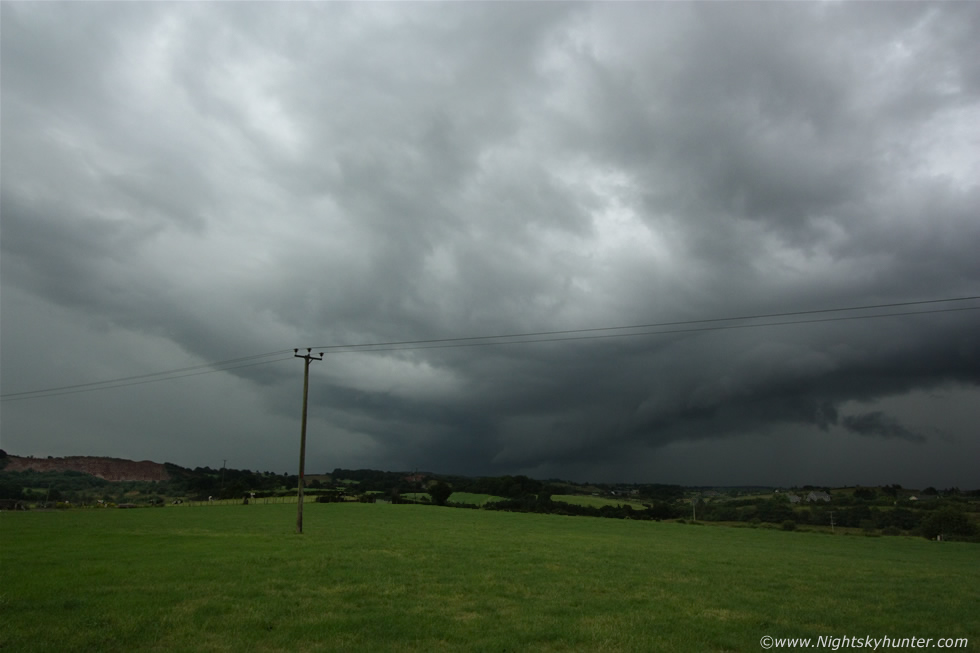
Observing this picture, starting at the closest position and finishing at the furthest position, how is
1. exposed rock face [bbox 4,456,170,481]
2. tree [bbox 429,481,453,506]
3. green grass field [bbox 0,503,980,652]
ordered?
green grass field [bbox 0,503,980,652] → tree [bbox 429,481,453,506] → exposed rock face [bbox 4,456,170,481]

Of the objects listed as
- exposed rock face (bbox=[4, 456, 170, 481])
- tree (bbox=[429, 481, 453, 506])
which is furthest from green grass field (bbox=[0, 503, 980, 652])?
exposed rock face (bbox=[4, 456, 170, 481])

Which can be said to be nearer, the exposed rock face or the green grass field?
the green grass field

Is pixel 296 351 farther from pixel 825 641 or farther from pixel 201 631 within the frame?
pixel 825 641

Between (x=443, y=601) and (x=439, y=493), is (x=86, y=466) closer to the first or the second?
(x=439, y=493)

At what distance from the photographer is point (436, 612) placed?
52.8 feet

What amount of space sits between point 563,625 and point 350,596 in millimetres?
6948

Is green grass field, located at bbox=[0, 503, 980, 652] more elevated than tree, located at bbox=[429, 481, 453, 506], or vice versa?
green grass field, located at bbox=[0, 503, 980, 652]

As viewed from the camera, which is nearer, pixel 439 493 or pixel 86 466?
pixel 439 493

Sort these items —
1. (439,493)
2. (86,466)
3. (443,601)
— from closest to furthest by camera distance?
(443,601)
(439,493)
(86,466)

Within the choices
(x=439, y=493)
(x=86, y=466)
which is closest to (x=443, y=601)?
(x=439, y=493)

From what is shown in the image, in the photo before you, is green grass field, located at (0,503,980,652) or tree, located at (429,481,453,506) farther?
tree, located at (429,481,453,506)

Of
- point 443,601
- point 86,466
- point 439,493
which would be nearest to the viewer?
point 443,601

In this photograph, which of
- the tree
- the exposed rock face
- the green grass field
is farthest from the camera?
the exposed rock face

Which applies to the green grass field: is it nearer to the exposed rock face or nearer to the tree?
the tree
